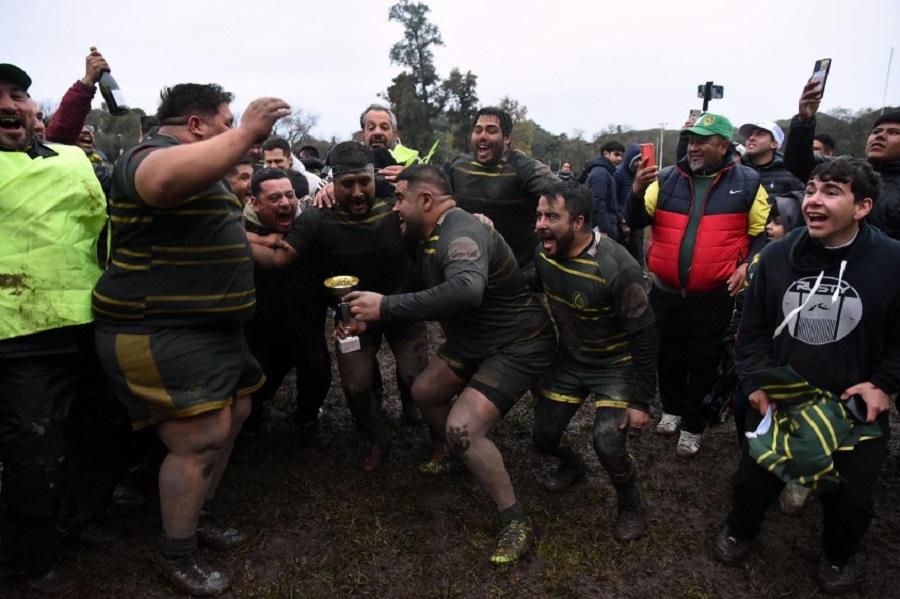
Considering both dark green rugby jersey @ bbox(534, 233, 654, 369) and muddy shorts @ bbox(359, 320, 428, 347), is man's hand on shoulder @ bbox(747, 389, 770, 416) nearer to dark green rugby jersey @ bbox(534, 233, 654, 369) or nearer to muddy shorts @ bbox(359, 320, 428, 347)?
dark green rugby jersey @ bbox(534, 233, 654, 369)

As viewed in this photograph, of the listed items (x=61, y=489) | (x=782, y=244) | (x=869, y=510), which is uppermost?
(x=782, y=244)

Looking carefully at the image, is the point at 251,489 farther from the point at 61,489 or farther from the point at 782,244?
the point at 782,244

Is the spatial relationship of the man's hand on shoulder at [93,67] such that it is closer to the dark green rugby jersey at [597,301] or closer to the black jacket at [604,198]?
the dark green rugby jersey at [597,301]

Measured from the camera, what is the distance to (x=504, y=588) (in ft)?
10.0

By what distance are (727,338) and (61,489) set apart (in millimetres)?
4362

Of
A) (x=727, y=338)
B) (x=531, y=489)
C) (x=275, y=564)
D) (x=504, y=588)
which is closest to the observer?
(x=504, y=588)

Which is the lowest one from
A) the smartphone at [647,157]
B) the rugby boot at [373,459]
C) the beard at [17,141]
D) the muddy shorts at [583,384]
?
the rugby boot at [373,459]

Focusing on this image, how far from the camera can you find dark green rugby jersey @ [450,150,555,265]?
4.50m

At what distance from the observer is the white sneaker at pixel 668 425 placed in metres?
4.69

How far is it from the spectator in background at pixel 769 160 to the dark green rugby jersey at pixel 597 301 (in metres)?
2.41

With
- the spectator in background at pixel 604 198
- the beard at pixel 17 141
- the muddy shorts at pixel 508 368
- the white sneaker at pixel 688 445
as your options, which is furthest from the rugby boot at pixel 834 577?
the spectator in background at pixel 604 198

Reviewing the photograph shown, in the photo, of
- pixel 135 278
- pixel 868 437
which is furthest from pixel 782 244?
pixel 135 278

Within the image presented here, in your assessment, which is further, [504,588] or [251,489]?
[251,489]

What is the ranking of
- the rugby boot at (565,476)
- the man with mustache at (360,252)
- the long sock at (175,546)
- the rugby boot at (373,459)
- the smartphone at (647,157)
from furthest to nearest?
the rugby boot at (373,459) < the smartphone at (647,157) < the rugby boot at (565,476) < the man with mustache at (360,252) < the long sock at (175,546)
